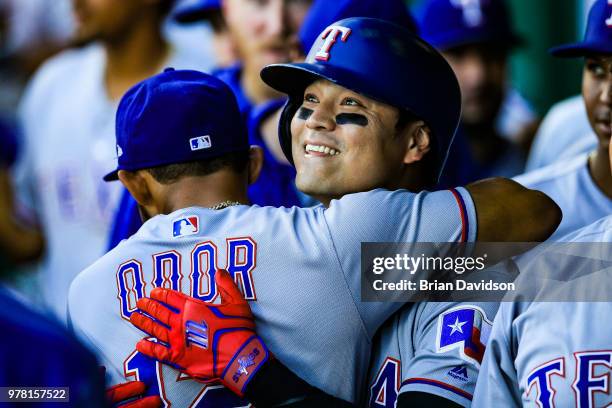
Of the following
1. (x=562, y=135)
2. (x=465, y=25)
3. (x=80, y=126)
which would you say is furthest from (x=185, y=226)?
(x=80, y=126)

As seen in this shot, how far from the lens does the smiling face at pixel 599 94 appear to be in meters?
3.20

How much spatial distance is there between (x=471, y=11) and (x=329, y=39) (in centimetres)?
239

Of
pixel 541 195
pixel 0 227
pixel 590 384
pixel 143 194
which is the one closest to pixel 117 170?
pixel 143 194

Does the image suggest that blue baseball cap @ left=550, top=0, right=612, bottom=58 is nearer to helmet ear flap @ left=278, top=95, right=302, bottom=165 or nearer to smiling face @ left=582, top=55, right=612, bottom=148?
smiling face @ left=582, top=55, right=612, bottom=148

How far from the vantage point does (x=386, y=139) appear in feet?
8.48

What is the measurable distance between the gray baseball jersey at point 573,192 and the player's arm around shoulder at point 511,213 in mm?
614

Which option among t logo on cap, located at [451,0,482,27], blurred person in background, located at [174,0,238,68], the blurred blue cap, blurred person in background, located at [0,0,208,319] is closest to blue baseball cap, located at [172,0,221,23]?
Result: blurred person in background, located at [174,0,238,68]

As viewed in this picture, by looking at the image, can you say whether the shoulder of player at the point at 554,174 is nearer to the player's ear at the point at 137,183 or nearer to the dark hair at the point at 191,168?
the dark hair at the point at 191,168

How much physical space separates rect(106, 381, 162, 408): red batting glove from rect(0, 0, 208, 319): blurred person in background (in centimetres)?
298

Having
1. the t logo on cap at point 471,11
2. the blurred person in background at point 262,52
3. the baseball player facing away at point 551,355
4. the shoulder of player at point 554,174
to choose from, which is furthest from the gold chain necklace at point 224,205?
the t logo on cap at point 471,11

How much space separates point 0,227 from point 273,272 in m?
3.01

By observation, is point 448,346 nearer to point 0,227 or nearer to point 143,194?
point 143,194

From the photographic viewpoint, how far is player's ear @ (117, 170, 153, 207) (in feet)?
8.75

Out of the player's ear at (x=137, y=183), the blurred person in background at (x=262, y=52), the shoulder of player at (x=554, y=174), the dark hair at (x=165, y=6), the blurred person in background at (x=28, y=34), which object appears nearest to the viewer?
the player's ear at (x=137, y=183)
